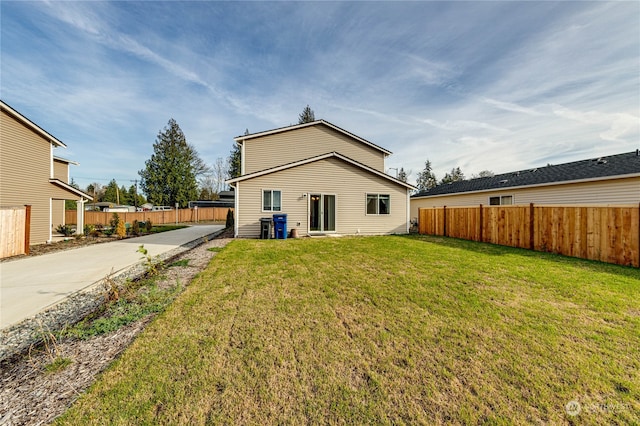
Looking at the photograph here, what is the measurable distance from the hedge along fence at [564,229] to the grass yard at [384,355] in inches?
91.2

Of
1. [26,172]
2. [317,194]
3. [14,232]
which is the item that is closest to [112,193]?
[26,172]

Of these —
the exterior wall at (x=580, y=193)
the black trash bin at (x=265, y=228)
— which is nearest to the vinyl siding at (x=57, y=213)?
the black trash bin at (x=265, y=228)

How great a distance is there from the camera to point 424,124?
1670cm

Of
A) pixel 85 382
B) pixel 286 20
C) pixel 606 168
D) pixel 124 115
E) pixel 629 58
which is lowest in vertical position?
pixel 85 382

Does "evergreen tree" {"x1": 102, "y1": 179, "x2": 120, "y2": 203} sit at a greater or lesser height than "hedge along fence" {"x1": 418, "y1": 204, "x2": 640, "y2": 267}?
greater

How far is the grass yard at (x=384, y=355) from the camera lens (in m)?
2.04

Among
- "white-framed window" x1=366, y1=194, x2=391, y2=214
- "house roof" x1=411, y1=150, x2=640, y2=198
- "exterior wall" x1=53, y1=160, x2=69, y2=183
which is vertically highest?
"exterior wall" x1=53, y1=160, x2=69, y2=183

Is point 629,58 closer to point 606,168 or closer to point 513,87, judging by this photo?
point 513,87

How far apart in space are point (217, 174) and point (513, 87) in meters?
46.6

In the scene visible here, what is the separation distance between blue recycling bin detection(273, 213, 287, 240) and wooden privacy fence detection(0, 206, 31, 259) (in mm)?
9242

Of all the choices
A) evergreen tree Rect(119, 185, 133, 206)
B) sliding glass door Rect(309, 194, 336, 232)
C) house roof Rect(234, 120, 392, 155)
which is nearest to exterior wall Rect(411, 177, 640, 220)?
house roof Rect(234, 120, 392, 155)

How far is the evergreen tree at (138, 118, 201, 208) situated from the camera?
37625 millimetres

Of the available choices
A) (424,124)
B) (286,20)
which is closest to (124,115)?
(286,20)

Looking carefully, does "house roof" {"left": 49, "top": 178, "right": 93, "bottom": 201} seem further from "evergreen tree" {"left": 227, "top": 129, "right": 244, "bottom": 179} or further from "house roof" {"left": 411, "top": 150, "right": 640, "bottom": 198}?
"evergreen tree" {"left": 227, "top": 129, "right": 244, "bottom": 179}
